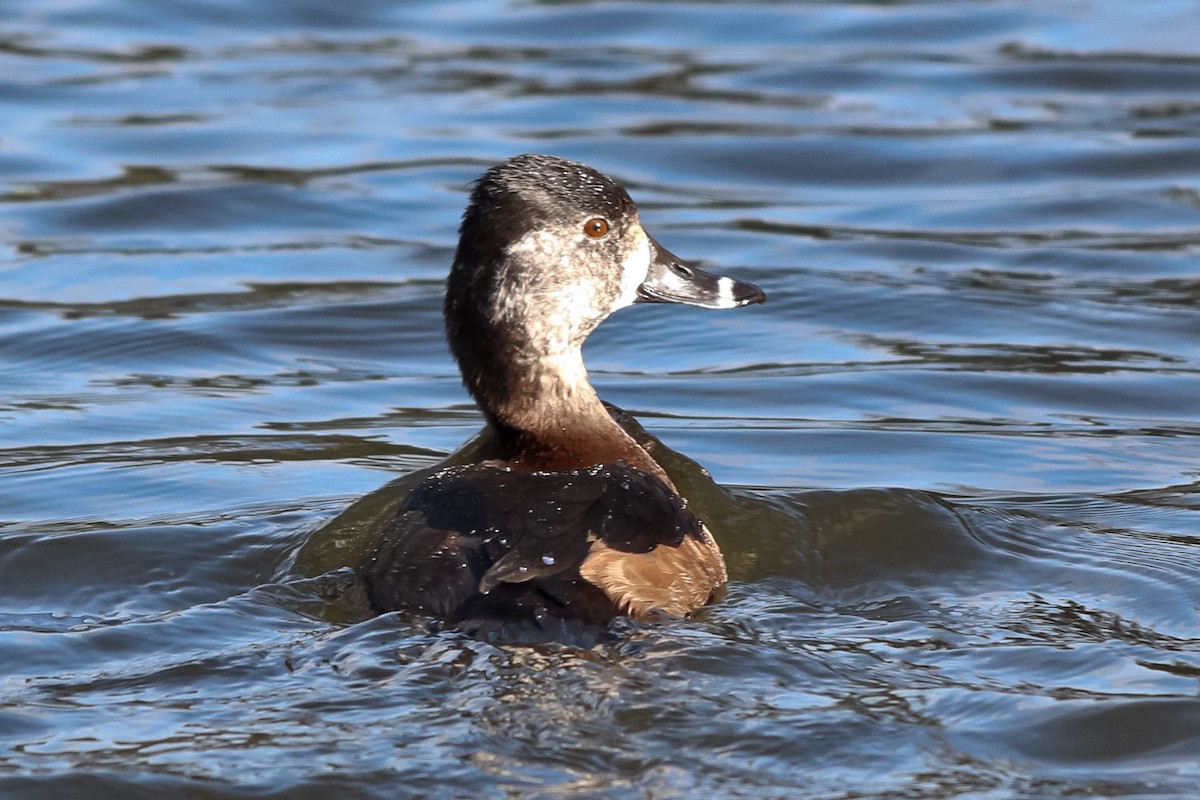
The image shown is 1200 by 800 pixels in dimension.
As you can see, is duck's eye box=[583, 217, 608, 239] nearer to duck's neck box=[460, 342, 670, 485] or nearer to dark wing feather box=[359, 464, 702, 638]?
duck's neck box=[460, 342, 670, 485]

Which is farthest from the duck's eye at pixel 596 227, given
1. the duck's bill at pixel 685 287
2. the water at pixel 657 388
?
the water at pixel 657 388

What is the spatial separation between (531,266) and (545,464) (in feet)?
1.95

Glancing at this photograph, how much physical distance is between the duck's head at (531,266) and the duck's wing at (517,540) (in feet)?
1.35

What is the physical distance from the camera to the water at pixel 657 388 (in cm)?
426

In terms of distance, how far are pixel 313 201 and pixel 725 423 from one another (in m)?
4.42

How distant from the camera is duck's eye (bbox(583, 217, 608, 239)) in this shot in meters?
5.80

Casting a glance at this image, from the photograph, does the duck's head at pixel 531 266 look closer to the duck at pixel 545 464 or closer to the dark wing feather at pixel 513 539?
the duck at pixel 545 464

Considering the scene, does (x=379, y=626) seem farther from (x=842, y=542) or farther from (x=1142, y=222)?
(x=1142, y=222)

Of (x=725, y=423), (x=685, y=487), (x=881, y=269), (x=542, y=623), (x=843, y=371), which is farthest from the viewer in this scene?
(x=881, y=269)

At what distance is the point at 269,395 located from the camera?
7906 millimetres

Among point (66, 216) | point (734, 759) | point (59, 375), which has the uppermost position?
point (66, 216)

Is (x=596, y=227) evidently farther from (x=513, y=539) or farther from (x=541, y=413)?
(x=513, y=539)

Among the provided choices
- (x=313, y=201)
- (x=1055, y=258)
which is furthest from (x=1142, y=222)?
(x=313, y=201)

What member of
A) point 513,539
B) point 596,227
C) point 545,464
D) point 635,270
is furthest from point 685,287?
point 513,539
